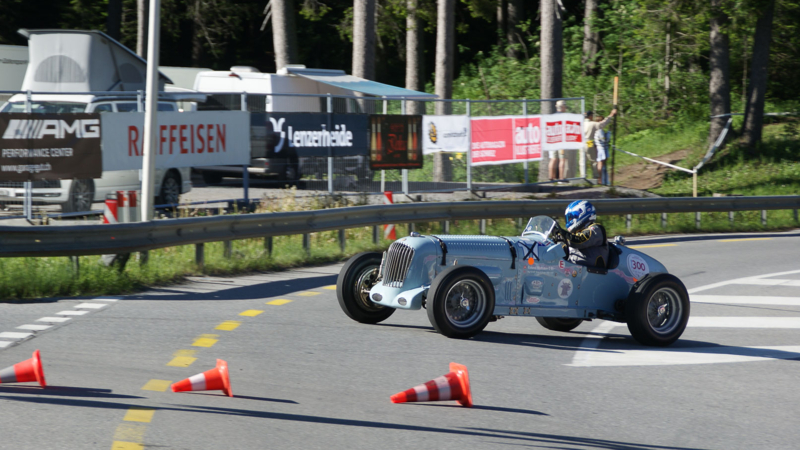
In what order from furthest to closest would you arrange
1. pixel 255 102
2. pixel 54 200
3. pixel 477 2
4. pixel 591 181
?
1. pixel 477 2
2. pixel 591 181
3. pixel 255 102
4. pixel 54 200

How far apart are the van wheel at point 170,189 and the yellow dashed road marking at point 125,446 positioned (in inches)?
459

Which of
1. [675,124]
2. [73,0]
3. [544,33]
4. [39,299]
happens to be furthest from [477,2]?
[39,299]

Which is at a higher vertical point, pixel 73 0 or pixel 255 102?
pixel 73 0

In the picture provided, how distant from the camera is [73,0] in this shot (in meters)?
39.6

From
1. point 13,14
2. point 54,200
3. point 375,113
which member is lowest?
point 54,200

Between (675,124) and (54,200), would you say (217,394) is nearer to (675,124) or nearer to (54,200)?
(54,200)

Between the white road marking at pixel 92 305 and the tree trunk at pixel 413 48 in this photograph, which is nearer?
the white road marking at pixel 92 305

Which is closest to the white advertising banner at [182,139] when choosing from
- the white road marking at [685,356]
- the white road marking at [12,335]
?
the white road marking at [12,335]

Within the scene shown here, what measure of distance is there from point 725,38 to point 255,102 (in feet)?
46.8

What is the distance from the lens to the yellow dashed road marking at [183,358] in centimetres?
714

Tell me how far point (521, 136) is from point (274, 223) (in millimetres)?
9734

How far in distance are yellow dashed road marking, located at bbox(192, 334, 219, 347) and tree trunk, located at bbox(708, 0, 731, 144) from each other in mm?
22248

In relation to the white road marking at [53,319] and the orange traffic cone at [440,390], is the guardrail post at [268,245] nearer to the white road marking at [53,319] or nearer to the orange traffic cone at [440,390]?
the white road marking at [53,319]

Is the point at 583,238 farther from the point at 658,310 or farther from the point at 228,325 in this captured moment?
the point at 228,325
